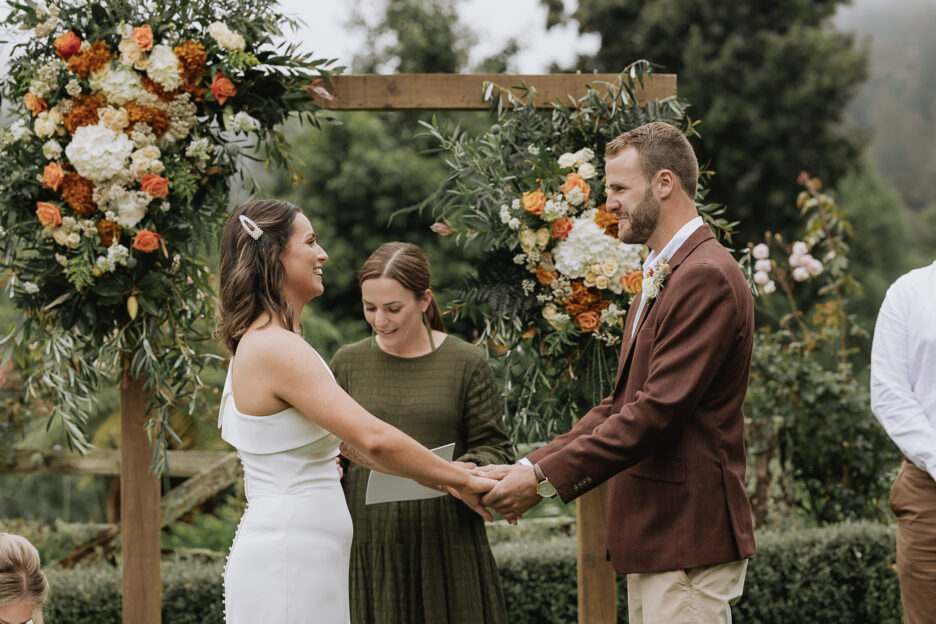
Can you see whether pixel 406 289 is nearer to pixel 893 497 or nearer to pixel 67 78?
pixel 67 78

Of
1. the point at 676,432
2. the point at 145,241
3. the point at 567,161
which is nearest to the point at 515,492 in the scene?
the point at 676,432

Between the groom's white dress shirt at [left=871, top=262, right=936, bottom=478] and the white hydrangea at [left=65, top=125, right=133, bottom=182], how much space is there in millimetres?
2920

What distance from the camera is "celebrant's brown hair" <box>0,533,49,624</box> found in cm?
259

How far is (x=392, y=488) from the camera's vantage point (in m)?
3.25

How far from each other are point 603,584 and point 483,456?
1090mm

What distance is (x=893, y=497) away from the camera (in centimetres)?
352

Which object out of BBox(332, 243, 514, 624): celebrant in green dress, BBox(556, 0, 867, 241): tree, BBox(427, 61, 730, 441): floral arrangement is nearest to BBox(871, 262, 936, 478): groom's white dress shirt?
BBox(427, 61, 730, 441): floral arrangement

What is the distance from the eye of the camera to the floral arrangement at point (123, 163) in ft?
12.5

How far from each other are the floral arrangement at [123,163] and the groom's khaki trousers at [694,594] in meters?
2.14

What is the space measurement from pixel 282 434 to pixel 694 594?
1.24 metres

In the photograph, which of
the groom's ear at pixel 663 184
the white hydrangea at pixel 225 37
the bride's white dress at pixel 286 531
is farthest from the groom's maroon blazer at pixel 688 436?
the white hydrangea at pixel 225 37

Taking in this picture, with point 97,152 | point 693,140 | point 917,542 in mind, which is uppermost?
point 693,140

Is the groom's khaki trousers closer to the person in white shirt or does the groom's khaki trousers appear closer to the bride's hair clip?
the person in white shirt

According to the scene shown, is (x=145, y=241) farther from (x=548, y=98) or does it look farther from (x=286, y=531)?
(x=548, y=98)
